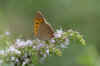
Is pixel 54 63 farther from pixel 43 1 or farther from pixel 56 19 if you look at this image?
pixel 43 1

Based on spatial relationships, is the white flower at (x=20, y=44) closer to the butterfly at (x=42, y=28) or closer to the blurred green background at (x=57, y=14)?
the butterfly at (x=42, y=28)

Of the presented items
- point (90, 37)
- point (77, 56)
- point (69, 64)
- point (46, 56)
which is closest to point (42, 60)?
point (46, 56)

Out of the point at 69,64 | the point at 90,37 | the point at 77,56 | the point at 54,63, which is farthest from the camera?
the point at 90,37

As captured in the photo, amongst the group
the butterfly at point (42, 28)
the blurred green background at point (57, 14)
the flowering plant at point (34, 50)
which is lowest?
the flowering plant at point (34, 50)

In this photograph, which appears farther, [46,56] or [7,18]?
[7,18]

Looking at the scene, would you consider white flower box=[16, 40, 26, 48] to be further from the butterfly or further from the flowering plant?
the butterfly

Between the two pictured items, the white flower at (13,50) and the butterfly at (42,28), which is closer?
the white flower at (13,50)

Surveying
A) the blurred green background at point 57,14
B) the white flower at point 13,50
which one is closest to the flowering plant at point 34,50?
the white flower at point 13,50
